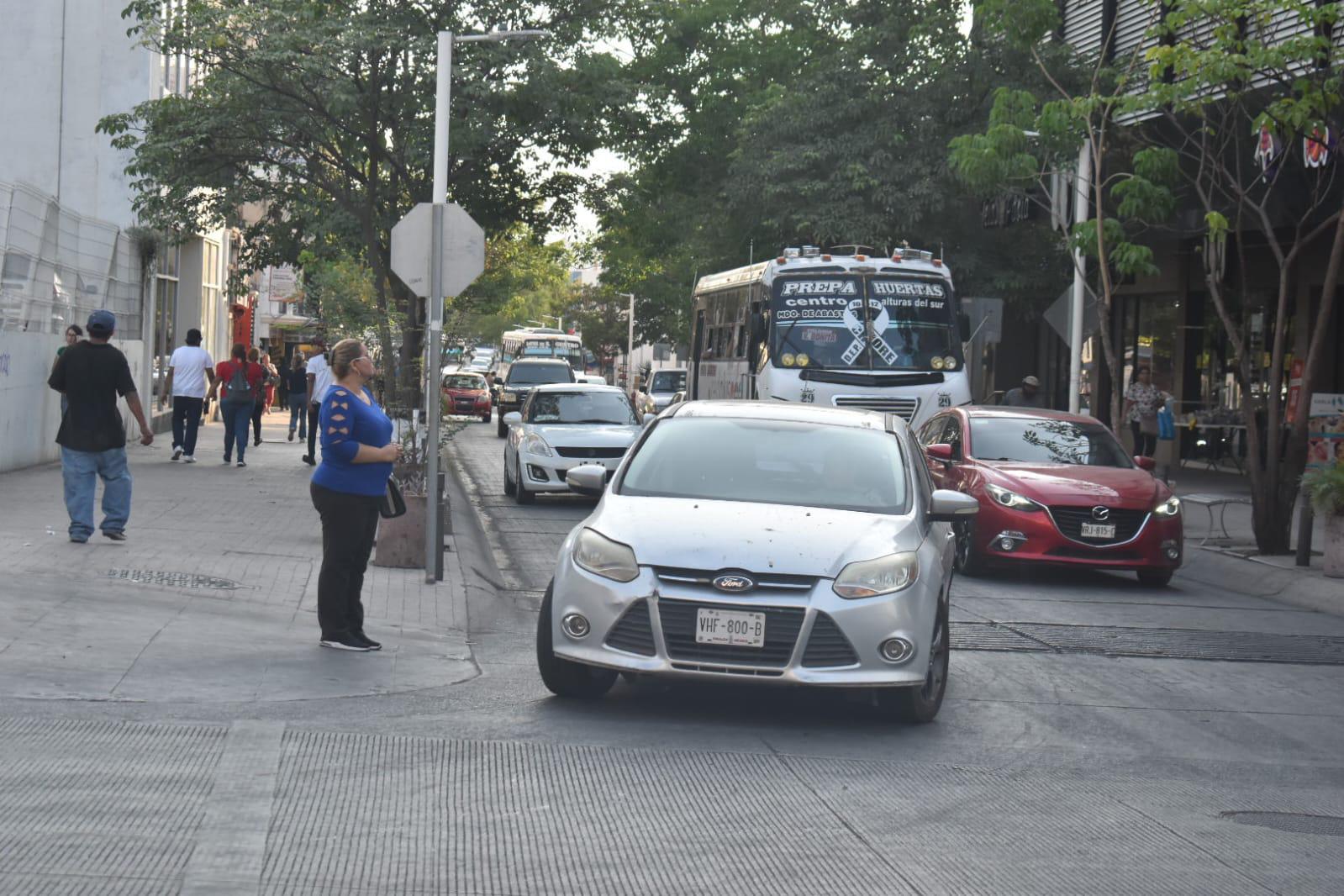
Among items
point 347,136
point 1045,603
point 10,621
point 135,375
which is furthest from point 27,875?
point 135,375

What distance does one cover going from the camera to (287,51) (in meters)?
24.5

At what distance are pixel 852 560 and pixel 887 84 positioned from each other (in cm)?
2616

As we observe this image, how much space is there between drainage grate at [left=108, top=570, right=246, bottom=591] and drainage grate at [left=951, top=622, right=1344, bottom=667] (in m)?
4.89

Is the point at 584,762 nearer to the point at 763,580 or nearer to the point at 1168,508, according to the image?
the point at 763,580

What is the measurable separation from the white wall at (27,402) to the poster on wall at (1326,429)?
15767 mm

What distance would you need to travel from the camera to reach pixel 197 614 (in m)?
10.3

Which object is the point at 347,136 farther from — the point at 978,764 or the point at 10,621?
the point at 978,764

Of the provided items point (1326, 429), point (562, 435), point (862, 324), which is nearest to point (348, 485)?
Result: point (562, 435)

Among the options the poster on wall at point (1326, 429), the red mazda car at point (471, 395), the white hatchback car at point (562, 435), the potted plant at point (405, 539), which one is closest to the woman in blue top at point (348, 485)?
the potted plant at point (405, 539)

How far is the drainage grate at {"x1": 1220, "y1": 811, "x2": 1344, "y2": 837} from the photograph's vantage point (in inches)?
263

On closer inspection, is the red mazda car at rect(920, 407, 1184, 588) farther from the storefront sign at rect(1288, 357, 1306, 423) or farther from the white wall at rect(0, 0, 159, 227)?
the white wall at rect(0, 0, 159, 227)

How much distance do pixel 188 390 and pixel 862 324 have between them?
30.1 feet

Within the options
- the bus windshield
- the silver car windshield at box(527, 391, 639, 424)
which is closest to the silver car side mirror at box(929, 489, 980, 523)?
the silver car windshield at box(527, 391, 639, 424)

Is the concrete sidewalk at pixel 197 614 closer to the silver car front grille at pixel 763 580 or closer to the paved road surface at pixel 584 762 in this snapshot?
the paved road surface at pixel 584 762
